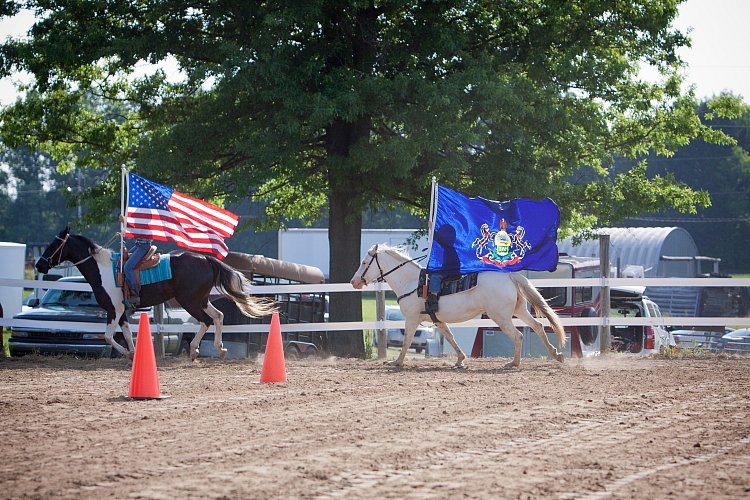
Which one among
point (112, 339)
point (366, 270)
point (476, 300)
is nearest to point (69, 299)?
point (112, 339)

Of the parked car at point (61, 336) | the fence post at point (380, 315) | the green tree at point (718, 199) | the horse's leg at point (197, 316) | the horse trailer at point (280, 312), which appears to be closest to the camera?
the horse's leg at point (197, 316)

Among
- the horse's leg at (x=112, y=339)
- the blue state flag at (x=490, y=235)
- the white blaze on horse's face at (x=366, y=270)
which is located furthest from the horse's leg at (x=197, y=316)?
the blue state flag at (x=490, y=235)

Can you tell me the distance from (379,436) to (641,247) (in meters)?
43.0

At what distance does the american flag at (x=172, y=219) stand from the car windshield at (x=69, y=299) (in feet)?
13.5

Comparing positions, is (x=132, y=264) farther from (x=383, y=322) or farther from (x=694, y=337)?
(x=694, y=337)

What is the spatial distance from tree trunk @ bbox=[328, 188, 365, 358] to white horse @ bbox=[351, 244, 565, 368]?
16.1ft

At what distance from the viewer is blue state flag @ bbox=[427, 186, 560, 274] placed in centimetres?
1538

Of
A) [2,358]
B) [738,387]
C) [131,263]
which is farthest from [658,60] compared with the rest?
[2,358]

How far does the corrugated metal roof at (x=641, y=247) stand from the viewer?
48.0 metres

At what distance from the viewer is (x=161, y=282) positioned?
52.6 ft

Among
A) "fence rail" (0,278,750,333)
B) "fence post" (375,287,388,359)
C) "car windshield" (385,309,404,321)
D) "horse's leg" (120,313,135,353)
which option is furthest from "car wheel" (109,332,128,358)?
"car windshield" (385,309,404,321)

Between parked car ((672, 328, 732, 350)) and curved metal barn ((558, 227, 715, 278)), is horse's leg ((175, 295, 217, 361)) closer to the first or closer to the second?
parked car ((672, 328, 732, 350))

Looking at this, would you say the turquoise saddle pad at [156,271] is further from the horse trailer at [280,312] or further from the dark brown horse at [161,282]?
the horse trailer at [280,312]

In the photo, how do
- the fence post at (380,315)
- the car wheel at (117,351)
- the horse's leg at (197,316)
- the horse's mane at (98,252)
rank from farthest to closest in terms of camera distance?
the car wheel at (117,351)
the fence post at (380,315)
the horse's leg at (197,316)
the horse's mane at (98,252)
